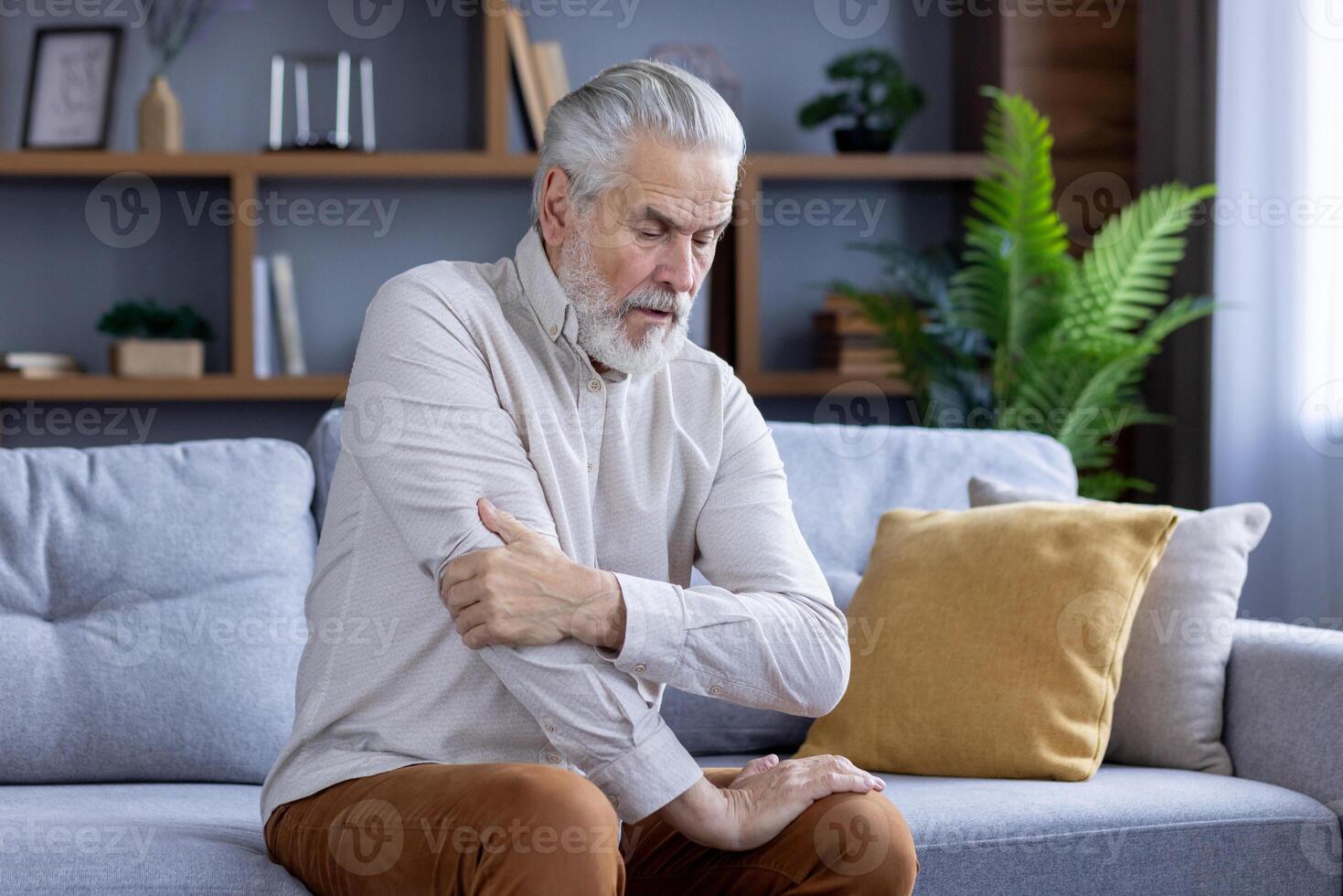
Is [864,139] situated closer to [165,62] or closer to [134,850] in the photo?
[165,62]

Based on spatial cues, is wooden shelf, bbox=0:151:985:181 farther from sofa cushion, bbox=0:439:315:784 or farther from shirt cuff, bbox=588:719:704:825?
shirt cuff, bbox=588:719:704:825

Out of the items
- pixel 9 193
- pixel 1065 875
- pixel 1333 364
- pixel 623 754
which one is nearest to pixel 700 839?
pixel 623 754

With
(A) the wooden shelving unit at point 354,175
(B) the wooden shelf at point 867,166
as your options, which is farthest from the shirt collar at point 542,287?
(B) the wooden shelf at point 867,166

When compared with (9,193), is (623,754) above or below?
below

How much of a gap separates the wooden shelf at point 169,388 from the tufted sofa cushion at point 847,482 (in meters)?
1.24

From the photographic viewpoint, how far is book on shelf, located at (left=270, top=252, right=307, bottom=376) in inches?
135

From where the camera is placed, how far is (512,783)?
48.0 inches

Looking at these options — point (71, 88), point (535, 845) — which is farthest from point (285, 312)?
point (535, 845)

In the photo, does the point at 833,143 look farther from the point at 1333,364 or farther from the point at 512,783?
the point at 512,783

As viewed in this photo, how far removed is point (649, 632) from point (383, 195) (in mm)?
2557

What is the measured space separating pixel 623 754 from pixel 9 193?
2861 mm

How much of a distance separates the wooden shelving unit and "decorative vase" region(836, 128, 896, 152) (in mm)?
40

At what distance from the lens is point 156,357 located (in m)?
3.32

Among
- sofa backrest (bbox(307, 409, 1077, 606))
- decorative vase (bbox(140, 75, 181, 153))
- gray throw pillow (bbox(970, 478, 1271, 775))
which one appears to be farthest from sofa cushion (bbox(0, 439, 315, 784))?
decorative vase (bbox(140, 75, 181, 153))
